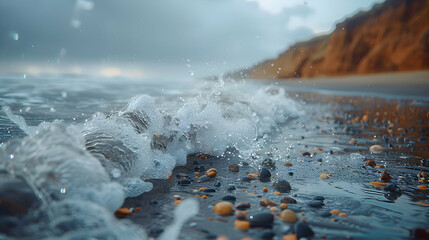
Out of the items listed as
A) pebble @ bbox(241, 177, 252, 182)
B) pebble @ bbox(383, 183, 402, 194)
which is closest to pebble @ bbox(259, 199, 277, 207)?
pebble @ bbox(241, 177, 252, 182)

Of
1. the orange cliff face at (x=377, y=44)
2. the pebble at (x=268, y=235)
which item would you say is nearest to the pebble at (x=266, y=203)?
the pebble at (x=268, y=235)

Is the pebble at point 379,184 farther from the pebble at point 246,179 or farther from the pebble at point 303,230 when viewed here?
the pebble at point 303,230

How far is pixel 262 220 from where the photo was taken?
1.98 metres

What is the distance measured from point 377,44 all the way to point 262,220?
5358cm

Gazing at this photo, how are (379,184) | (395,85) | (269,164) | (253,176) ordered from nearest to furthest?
1. (379,184)
2. (253,176)
3. (269,164)
4. (395,85)

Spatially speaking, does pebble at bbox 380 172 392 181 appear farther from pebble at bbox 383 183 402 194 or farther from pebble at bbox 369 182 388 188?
pebble at bbox 383 183 402 194

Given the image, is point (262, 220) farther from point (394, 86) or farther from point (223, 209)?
point (394, 86)

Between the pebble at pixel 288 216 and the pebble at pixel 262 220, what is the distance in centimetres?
10

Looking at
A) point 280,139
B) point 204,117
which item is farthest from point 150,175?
point 280,139

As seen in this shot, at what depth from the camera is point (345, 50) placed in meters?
51.3

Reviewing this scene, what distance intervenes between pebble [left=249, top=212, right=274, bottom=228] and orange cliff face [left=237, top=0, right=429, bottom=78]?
37.6 meters

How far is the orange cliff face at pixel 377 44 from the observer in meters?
38.8

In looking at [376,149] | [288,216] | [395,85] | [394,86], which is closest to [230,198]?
[288,216]

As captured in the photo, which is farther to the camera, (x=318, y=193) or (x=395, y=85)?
(x=395, y=85)
